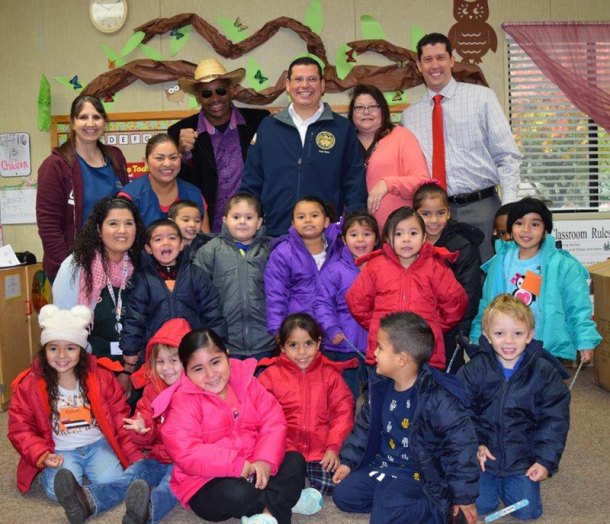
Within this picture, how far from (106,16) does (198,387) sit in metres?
4.15

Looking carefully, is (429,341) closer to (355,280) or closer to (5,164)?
(355,280)

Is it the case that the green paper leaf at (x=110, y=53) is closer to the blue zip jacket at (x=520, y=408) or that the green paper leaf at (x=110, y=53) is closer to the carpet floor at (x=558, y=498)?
the carpet floor at (x=558, y=498)

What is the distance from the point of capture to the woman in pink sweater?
3.35 metres

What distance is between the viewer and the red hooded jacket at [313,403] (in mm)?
2832

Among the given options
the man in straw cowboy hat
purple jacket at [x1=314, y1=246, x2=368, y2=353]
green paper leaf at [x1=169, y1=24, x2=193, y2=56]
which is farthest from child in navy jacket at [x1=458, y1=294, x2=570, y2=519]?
green paper leaf at [x1=169, y1=24, x2=193, y2=56]

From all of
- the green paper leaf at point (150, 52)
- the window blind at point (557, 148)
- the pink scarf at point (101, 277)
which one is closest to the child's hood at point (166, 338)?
the pink scarf at point (101, 277)

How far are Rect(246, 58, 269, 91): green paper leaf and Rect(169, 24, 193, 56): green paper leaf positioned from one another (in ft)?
1.79

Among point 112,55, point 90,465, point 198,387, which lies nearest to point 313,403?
point 198,387

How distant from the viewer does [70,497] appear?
2.43m

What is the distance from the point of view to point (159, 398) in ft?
8.25

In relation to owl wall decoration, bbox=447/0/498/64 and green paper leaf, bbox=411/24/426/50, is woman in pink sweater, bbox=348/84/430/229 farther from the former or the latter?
owl wall decoration, bbox=447/0/498/64

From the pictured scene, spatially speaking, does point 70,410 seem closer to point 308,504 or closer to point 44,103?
point 308,504

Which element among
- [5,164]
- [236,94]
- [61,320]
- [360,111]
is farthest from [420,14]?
[61,320]

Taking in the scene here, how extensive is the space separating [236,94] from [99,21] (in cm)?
128
